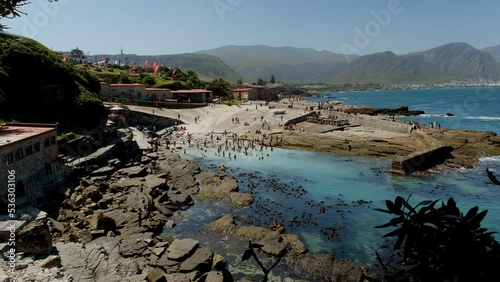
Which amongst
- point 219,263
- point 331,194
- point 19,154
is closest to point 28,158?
point 19,154

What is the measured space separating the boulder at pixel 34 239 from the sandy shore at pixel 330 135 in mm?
38136

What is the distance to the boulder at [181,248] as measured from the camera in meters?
20.3

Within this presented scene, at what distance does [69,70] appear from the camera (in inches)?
1788

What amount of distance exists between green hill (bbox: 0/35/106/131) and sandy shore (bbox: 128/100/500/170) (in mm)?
19217

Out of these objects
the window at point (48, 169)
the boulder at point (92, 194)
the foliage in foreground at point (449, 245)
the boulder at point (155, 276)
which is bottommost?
the boulder at point (155, 276)

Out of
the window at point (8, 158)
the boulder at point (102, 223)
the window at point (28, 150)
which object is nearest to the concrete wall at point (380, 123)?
the boulder at point (102, 223)

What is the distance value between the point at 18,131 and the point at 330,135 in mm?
42724

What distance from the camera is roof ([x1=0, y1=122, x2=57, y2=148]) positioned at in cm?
2458

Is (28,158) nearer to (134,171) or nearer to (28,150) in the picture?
(28,150)

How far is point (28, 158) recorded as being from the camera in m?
25.6

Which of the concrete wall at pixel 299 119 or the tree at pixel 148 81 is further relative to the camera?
the tree at pixel 148 81

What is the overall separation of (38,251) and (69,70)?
3408cm

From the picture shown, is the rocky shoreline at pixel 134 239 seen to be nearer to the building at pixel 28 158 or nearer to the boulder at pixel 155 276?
the boulder at pixel 155 276

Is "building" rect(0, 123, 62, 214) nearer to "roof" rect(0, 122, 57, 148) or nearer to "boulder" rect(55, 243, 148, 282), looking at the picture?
"roof" rect(0, 122, 57, 148)
